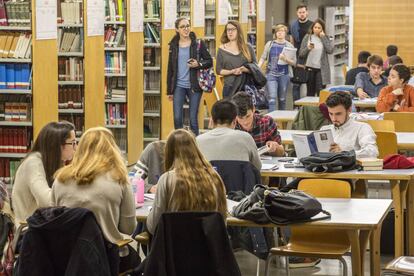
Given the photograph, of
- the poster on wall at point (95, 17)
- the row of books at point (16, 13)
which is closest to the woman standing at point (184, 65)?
the poster on wall at point (95, 17)

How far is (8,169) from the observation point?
10227 millimetres

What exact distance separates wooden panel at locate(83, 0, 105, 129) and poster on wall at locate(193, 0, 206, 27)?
3.64 metres

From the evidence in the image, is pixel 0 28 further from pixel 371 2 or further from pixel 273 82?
pixel 371 2

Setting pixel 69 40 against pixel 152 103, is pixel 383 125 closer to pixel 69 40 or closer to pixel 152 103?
pixel 69 40

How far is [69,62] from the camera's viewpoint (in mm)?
10891

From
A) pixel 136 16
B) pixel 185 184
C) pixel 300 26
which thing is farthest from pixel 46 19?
pixel 300 26

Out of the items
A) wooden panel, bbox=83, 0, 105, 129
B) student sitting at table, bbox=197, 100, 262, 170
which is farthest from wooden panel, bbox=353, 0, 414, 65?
student sitting at table, bbox=197, 100, 262, 170

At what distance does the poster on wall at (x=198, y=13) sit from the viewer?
14.5 metres

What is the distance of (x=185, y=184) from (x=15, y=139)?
5.44 meters

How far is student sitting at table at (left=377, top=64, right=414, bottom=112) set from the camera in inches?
404

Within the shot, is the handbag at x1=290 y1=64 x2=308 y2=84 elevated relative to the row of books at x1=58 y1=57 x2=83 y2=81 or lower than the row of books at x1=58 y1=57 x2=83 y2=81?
lower

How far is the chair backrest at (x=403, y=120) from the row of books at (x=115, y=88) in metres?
3.81

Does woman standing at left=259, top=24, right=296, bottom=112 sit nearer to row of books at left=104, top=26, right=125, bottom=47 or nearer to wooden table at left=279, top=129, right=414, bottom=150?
row of books at left=104, top=26, right=125, bottom=47

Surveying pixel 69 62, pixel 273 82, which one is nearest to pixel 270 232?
pixel 69 62
